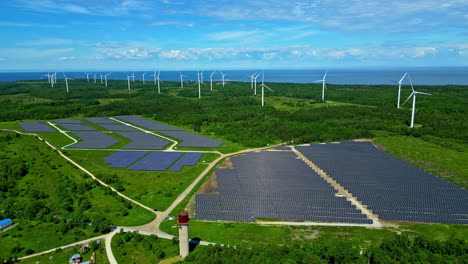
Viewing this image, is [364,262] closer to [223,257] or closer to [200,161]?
[223,257]

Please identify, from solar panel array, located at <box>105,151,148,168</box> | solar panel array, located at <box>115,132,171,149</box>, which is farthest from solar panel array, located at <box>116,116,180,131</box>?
solar panel array, located at <box>105,151,148,168</box>

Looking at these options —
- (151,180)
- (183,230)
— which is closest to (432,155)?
(151,180)

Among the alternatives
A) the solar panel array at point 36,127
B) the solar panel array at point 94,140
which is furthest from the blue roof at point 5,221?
the solar panel array at point 36,127

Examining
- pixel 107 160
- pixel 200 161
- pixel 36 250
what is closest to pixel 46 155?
pixel 107 160

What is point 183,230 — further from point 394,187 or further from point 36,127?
point 36,127

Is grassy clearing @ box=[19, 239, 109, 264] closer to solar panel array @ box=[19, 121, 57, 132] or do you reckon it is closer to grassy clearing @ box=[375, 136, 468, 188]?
grassy clearing @ box=[375, 136, 468, 188]

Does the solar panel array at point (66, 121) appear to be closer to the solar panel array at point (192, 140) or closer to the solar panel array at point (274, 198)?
the solar panel array at point (192, 140)
